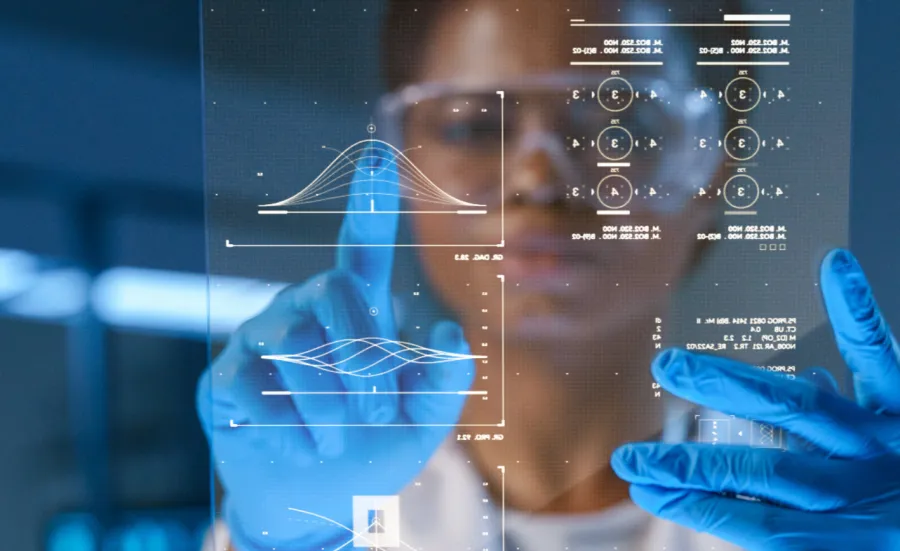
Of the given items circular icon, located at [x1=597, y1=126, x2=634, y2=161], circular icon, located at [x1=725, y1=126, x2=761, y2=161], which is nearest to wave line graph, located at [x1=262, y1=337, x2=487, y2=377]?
circular icon, located at [x1=597, y1=126, x2=634, y2=161]

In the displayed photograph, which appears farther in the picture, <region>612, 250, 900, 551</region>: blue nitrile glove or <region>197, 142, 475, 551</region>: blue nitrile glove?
<region>197, 142, 475, 551</region>: blue nitrile glove

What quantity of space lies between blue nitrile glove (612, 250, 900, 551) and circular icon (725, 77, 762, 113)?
30 centimetres

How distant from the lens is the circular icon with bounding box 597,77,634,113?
1.13m

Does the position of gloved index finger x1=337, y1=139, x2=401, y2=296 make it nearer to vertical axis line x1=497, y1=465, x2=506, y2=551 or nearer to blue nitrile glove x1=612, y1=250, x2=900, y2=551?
vertical axis line x1=497, y1=465, x2=506, y2=551

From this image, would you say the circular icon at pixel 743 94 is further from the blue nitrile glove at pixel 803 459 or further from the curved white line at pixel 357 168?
the curved white line at pixel 357 168

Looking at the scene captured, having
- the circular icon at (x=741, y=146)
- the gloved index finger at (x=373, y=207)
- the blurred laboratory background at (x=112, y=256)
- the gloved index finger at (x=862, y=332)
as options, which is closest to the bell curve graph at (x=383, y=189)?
the gloved index finger at (x=373, y=207)

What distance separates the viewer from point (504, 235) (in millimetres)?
1146

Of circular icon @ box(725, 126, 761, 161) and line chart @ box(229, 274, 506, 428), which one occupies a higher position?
circular icon @ box(725, 126, 761, 161)

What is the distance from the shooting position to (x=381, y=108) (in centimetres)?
114

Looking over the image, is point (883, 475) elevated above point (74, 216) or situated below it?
below

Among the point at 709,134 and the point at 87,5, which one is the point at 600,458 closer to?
the point at 709,134

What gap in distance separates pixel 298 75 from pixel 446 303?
421mm

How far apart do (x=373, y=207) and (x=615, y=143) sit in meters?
0.39

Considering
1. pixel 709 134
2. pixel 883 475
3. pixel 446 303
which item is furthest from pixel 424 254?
pixel 883 475
